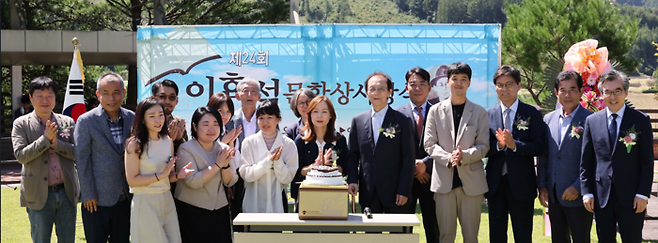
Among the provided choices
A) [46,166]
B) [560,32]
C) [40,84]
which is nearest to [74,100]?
[40,84]

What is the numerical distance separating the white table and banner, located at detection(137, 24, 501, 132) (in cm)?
384

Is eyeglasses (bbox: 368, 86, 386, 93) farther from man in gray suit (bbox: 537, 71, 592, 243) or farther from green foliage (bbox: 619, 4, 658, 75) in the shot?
green foliage (bbox: 619, 4, 658, 75)

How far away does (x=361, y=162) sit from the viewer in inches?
166

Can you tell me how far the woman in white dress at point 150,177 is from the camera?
3551mm

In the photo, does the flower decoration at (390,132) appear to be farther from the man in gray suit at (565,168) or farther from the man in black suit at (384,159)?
the man in gray suit at (565,168)

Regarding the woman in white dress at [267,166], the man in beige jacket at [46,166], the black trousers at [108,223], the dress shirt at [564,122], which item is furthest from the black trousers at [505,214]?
the man in beige jacket at [46,166]

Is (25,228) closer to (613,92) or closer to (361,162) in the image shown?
(361,162)

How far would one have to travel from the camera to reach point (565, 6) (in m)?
14.5

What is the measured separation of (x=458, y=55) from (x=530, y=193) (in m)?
3.24

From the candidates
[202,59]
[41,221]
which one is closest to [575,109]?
[41,221]

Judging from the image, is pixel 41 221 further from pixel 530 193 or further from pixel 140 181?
pixel 530 193

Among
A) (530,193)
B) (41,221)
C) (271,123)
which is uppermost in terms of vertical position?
(271,123)

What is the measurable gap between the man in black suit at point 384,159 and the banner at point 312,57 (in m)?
2.83

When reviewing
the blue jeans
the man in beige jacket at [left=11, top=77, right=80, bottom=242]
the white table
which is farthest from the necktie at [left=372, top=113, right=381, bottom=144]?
the blue jeans
